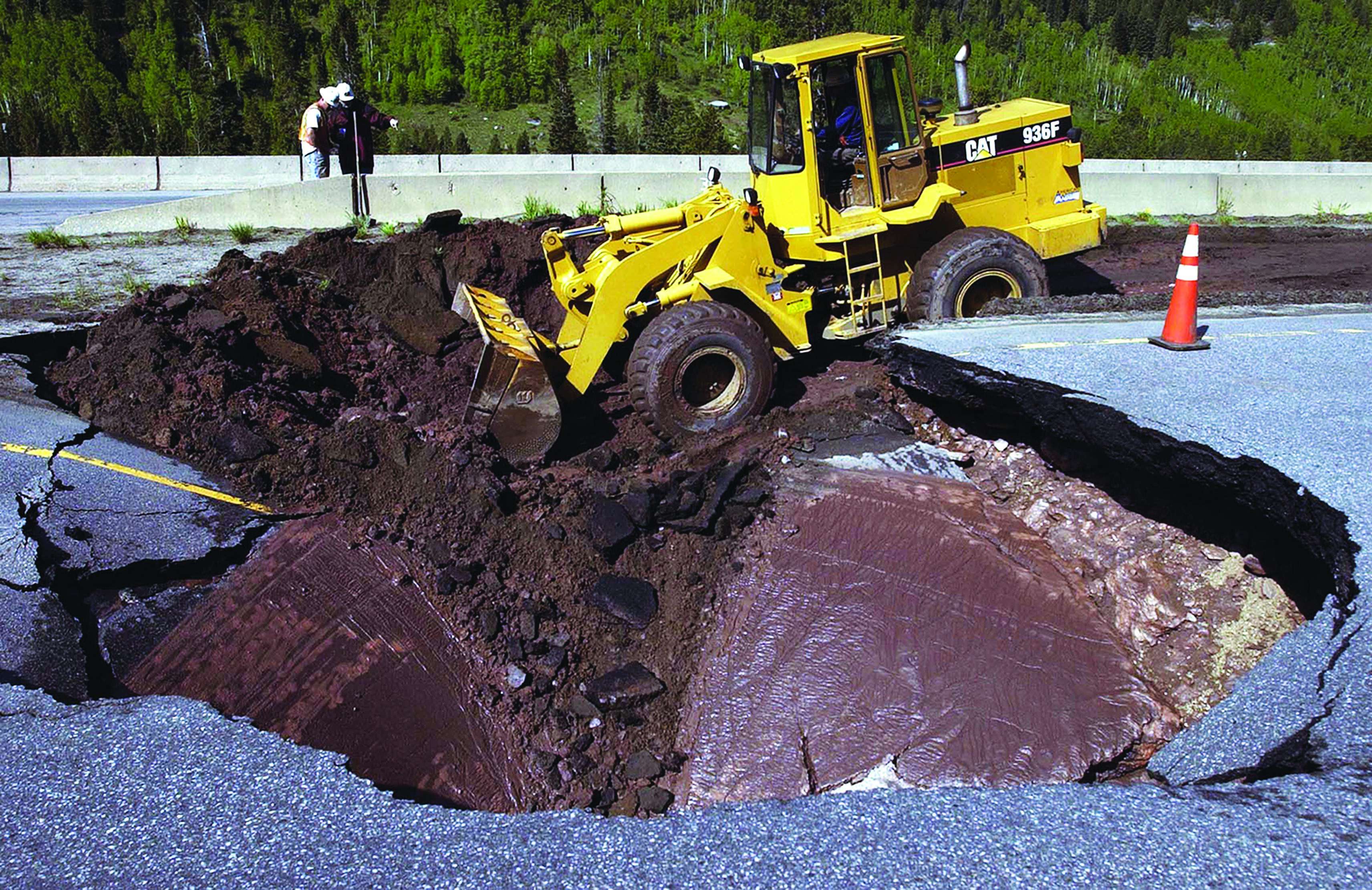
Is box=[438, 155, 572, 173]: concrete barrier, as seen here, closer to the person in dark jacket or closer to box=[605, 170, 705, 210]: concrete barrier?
the person in dark jacket

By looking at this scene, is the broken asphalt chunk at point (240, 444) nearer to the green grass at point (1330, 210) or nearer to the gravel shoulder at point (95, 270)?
the gravel shoulder at point (95, 270)

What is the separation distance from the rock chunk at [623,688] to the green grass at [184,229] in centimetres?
1033

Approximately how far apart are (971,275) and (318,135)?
386 inches

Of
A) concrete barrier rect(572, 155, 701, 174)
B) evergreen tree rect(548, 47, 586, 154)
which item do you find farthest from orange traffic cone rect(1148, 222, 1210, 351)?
→ evergreen tree rect(548, 47, 586, 154)

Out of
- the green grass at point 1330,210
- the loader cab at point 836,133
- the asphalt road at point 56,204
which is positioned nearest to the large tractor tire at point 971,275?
the loader cab at point 836,133

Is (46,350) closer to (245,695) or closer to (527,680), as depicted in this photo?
(245,695)

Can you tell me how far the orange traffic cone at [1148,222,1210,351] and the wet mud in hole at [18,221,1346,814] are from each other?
1.45m

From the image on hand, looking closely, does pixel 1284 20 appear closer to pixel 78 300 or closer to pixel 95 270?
pixel 95 270

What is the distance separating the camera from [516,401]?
7762 millimetres

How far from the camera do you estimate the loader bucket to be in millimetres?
7699

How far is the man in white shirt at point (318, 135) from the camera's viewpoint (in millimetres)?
14430

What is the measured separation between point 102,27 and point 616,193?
63.3 ft

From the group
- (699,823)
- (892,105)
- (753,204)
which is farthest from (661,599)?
(892,105)

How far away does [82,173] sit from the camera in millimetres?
20609
